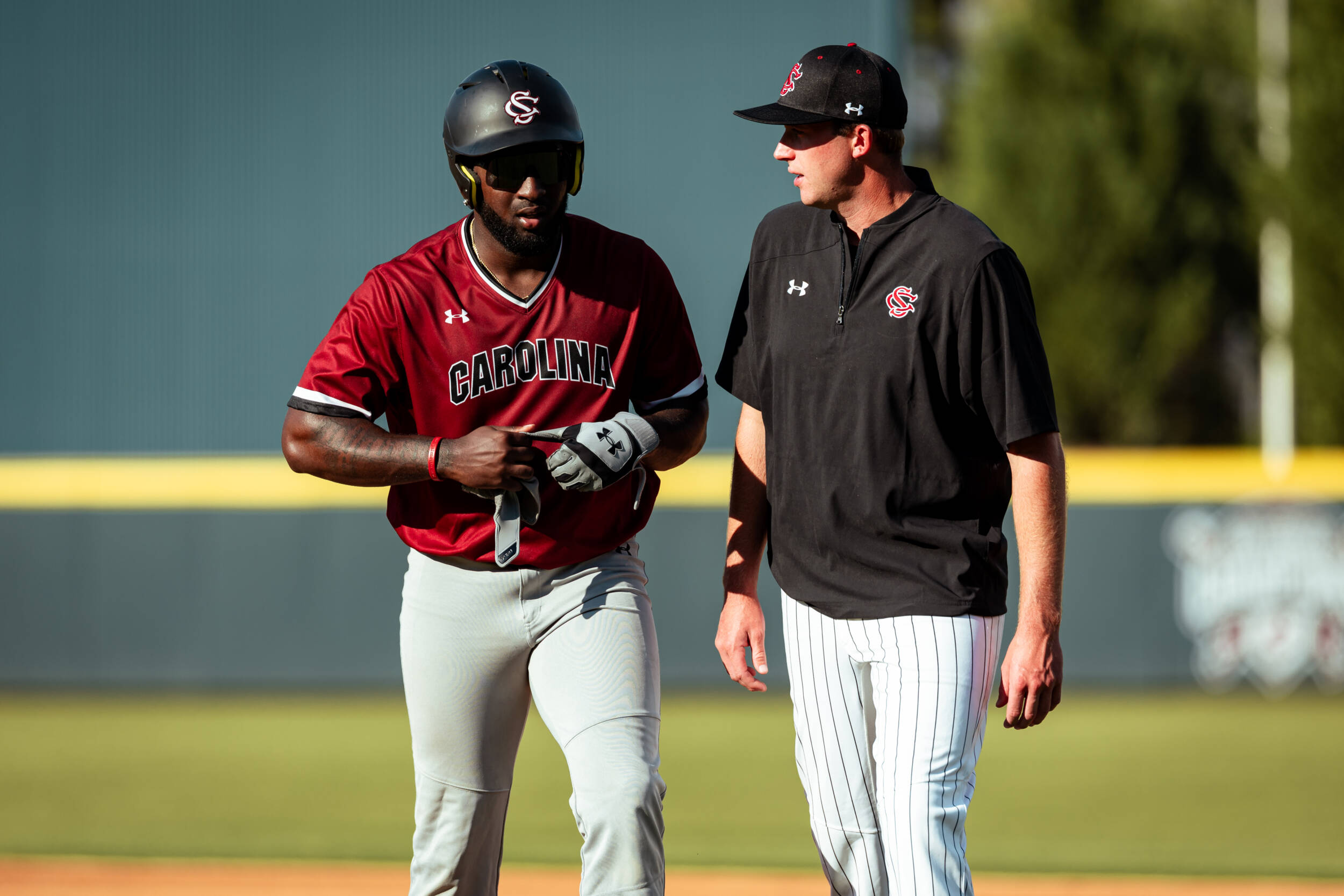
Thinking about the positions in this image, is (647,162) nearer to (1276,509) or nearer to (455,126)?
(1276,509)

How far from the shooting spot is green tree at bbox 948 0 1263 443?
17.3m

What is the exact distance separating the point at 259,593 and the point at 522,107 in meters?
6.25

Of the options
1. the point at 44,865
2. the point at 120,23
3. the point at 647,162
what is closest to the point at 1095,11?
the point at 647,162

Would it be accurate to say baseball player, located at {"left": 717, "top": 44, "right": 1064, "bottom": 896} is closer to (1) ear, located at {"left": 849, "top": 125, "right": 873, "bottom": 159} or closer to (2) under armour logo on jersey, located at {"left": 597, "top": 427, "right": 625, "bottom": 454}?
(1) ear, located at {"left": 849, "top": 125, "right": 873, "bottom": 159}

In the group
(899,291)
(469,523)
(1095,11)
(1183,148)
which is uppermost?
(1095,11)

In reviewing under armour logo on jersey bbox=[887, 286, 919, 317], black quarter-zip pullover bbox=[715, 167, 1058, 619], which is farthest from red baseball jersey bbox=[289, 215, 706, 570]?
under armour logo on jersey bbox=[887, 286, 919, 317]

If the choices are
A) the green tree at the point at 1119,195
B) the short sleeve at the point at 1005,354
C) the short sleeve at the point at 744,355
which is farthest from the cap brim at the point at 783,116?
the green tree at the point at 1119,195

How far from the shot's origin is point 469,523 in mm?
3109

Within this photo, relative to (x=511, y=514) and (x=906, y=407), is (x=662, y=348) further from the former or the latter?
(x=906, y=407)

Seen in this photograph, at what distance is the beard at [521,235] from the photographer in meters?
3.07

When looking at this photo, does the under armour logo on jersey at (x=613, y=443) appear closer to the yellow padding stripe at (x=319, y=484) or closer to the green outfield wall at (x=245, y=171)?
the yellow padding stripe at (x=319, y=484)

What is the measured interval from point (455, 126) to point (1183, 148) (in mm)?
16137

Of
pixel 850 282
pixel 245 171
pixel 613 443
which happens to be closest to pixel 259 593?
pixel 245 171

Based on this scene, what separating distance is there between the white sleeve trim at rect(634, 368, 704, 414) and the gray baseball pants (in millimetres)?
354
